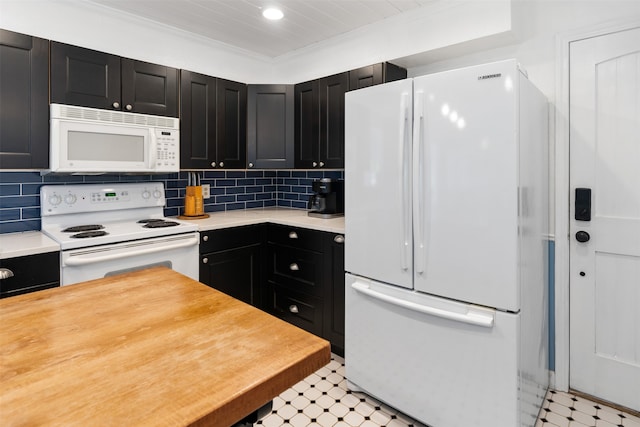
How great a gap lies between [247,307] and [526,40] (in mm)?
2278

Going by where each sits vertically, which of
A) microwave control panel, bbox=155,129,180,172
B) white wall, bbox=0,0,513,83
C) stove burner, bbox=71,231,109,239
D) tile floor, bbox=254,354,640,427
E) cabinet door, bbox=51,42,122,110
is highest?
white wall, bbox=0,0,513,83

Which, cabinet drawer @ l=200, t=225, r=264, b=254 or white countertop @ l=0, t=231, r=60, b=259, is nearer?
white countertop @ l=0, t=231, r=60, b=259

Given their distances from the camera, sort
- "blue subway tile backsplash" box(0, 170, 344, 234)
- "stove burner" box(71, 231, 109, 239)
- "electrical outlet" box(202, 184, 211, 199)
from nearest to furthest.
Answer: "stove burner" box(71, 231, 109, 239) < "blue subway tile backsplash" box(0, 170, 344, 234) < "electrical outlet" box(202, 184, 211, 199)

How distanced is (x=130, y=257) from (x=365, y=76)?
1942 millimetres

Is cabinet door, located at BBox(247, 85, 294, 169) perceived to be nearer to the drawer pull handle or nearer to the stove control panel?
the stove control panel

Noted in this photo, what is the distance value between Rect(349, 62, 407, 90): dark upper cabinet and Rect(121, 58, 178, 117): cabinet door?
1276 millimetres

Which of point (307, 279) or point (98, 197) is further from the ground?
point (98, 197)

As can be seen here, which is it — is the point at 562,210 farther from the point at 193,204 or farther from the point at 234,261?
the point at 193,204

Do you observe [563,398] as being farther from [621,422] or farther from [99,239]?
[99,239]

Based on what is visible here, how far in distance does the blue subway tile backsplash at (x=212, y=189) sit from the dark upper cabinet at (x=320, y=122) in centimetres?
35

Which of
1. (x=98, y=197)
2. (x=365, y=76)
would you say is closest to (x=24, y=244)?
(x=98, y=197)

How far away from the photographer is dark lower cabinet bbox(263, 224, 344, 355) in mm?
2531

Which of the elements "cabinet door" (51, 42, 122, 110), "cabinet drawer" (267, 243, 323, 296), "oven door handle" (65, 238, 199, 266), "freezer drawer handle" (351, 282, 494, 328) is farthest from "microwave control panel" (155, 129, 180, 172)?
"freezer drawer handle" (351, 282, 494, 328)

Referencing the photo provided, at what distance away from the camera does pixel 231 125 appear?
3.05m
